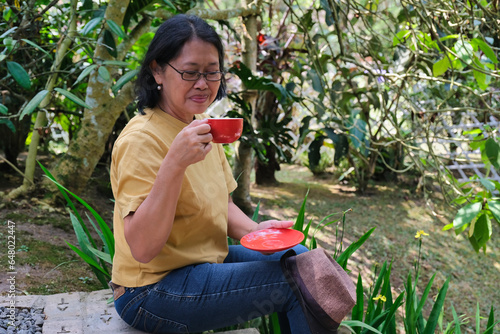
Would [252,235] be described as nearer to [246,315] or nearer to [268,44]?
[246,315]

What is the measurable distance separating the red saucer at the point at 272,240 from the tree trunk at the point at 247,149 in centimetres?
201

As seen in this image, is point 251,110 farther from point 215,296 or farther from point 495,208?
point 215,296

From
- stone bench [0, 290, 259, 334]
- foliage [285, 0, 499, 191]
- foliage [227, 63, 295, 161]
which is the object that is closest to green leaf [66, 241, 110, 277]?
stone bench [0, 290, 259, 334]

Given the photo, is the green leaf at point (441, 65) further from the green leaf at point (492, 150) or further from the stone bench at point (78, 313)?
the stone bench at point (78, 313)

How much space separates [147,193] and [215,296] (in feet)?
1.15

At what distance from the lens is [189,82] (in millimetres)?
1386

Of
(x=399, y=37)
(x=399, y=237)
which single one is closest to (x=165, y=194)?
(x=399, y=37)

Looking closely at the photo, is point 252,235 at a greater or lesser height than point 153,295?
greater

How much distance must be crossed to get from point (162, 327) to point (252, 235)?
0.38 meters

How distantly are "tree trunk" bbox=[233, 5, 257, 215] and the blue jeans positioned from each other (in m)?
2.12

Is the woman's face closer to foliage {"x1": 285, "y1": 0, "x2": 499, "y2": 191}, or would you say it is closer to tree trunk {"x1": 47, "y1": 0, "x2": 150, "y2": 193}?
foliage {"x1": 285, "y1": 0, "x2": 499, "y2": 191}

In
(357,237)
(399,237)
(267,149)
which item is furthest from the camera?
(267,149)

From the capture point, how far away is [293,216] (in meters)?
4.11

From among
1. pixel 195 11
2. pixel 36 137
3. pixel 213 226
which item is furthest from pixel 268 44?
pixel 213 226
